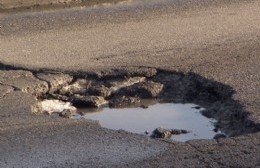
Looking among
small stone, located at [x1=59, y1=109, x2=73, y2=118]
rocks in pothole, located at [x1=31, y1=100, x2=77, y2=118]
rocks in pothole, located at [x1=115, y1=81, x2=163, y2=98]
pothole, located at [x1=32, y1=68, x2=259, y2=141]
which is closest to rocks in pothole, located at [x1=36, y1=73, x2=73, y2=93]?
pothole, located at [x1=32, y1=68, x2=259, y2=141]

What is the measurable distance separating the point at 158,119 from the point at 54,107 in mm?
1193

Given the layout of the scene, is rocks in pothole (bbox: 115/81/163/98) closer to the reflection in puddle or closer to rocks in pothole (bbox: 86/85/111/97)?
rocks in pothole (bbox: 86/85/111/97)

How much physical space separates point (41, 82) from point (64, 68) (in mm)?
694

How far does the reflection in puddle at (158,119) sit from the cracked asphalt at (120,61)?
480 mm

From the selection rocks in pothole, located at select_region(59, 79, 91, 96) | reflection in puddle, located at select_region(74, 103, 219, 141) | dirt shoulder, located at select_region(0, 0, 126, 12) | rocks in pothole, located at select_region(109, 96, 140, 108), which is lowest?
reflection in puddle, located at select_region(74, 103, 219, 141)

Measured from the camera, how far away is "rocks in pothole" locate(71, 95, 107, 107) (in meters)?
8.47

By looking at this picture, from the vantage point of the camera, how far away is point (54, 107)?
8359 mm

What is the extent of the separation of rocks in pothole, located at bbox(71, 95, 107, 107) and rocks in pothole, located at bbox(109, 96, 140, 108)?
0.11 m

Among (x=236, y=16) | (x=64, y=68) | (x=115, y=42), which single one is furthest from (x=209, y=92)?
(x=236, y=16)

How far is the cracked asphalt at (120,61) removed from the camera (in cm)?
664

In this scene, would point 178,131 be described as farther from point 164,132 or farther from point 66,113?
point 66,113

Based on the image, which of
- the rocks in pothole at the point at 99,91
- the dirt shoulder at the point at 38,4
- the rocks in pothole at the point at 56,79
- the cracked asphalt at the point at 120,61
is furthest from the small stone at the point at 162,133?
the dirt shoulder at the point at 38,4

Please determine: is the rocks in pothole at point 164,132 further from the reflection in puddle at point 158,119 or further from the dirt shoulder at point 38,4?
the dirt shoulder at point 38,4

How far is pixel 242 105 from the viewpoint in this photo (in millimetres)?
7855
